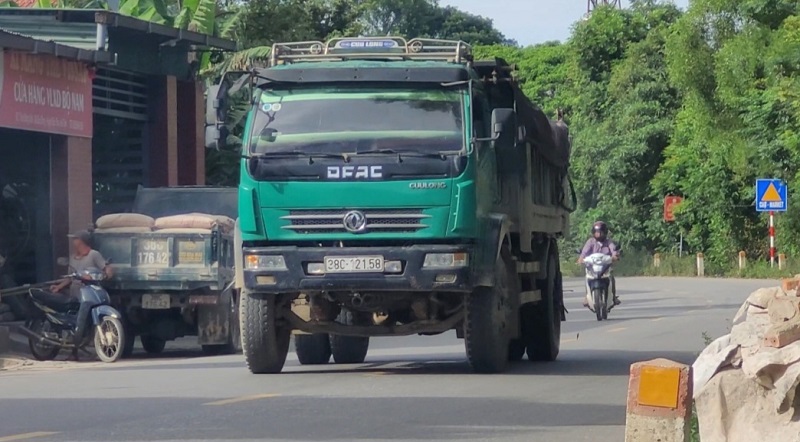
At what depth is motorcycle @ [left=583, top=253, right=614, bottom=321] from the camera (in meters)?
25.6

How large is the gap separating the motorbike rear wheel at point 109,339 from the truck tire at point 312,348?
2870 millimetres

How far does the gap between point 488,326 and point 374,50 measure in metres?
2.76

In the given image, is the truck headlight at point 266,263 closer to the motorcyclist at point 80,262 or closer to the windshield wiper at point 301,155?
the windshield wiper at point 301,155

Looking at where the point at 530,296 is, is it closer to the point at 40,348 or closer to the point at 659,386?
the point at 40,348

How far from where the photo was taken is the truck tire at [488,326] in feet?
44.5

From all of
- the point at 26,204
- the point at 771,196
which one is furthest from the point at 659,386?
the point at 771,196

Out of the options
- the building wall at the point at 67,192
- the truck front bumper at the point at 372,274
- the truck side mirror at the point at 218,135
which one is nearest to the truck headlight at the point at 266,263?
the truck front bumper at the point at 372,274

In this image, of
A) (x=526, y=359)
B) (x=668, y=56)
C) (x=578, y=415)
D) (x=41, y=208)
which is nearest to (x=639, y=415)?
(x=578, y=415)

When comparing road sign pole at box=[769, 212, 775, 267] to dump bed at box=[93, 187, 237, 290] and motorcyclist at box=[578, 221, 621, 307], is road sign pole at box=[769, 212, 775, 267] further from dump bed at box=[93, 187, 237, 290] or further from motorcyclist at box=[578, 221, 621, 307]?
dump bed at box=[93, 187, 237, 290]

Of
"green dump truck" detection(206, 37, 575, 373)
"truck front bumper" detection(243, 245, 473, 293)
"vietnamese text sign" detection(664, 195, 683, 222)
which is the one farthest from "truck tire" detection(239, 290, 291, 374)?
"vietnamese text sign" detection(664, 195, 683, 222)

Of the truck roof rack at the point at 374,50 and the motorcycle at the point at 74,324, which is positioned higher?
the truck roof rack at the point at 374,50

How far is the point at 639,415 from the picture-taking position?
729cm

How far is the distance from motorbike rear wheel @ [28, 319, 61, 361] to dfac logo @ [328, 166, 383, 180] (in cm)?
638

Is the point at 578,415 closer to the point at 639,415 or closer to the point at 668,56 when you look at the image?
the point at 639,415
